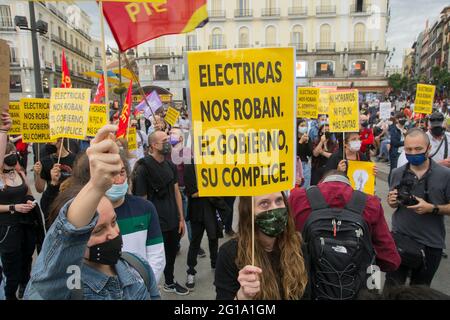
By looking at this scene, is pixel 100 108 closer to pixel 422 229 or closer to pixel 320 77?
pixel 422 229

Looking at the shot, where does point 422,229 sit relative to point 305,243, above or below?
below

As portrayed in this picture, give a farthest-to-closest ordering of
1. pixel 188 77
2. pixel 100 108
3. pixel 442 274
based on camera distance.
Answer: pixel 100 108 → pixel 442 274 → pixel 188 77

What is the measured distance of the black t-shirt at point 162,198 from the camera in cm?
375

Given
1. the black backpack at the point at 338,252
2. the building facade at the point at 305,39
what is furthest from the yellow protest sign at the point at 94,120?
the building facade at the point at 305,39

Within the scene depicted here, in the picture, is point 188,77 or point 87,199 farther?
point 188,77

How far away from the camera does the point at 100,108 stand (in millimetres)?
5672

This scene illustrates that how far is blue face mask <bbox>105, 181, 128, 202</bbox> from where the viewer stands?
2.32 meters

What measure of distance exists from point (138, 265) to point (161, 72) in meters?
47.0

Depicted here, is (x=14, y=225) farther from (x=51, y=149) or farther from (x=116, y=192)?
(x=116, y=192)

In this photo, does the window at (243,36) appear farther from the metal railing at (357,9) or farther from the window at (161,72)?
the metal railing at (357,9)

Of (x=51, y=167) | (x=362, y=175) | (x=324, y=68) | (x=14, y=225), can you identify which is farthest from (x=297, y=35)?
(x=14, y=225)

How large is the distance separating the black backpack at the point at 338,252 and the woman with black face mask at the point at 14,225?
2.79 meters

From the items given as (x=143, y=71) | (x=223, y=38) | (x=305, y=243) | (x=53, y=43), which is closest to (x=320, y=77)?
(x=223, y=38)

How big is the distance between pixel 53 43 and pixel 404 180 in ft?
161
